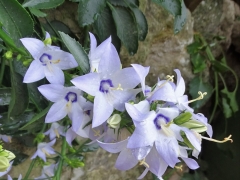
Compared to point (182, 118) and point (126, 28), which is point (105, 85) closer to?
point (182, 118)

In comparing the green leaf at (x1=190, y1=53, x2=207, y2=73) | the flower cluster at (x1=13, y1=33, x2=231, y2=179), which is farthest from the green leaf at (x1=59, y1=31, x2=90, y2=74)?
the green leaf at (x1=190, y1=53, x2=207, y2=73)

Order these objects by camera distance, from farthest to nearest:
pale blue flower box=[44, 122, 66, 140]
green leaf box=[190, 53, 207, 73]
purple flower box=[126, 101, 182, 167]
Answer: green leaf box=[190, 53, 207, 73]
pale blue flower box=[44, 122, 66, 140]
purple flower box=[126, 101, 182, 167]

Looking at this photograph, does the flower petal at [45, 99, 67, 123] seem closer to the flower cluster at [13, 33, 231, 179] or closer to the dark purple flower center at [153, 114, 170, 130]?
the flower cluster at [13, 33, 231, 179]

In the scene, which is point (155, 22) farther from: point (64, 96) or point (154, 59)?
point (64, 96)

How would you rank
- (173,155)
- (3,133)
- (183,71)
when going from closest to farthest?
(173,155) → (3,133) → (183,71)


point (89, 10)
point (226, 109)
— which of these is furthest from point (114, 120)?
point (226, 109)

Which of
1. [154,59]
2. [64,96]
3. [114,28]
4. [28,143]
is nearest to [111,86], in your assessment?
[64,96]

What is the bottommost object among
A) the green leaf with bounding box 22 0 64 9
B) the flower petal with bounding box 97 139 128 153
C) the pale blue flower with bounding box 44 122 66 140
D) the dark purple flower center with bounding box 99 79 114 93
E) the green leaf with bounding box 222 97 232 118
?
the green leaf with bounding box 222 97 232 118
